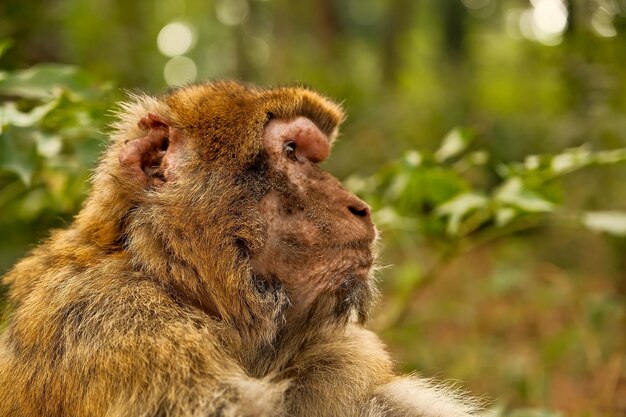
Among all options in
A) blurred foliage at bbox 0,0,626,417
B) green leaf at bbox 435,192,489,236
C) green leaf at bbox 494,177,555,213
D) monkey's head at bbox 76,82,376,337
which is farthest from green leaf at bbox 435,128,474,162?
monkey's head at bbox 76,82,376,337

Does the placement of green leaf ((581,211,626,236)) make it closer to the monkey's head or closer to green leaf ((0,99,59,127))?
the monkey's head

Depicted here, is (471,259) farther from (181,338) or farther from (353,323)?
(181,338)

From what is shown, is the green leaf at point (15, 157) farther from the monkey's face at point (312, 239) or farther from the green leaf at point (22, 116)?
the monkey's face at point (312, 239)

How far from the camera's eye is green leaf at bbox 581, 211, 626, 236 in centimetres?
400

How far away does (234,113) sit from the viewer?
3.15m

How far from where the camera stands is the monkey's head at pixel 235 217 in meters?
2.91

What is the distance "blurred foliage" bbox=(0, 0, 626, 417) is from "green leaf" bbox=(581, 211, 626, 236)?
11 millimetres

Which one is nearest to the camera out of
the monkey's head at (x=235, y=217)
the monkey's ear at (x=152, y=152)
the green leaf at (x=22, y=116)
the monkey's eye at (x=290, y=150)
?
the monkey's head at (x=235, y=217)

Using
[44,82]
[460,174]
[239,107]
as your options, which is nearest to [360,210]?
[239,107]

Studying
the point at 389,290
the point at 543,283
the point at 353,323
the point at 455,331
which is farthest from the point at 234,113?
the point at 389,290

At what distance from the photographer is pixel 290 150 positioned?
319 cm

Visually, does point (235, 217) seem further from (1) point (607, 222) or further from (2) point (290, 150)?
(1) point (607, 222)

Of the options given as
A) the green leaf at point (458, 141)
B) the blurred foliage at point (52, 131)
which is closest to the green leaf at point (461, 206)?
the green leaf at point (458, 141)

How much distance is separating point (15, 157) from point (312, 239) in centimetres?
162
